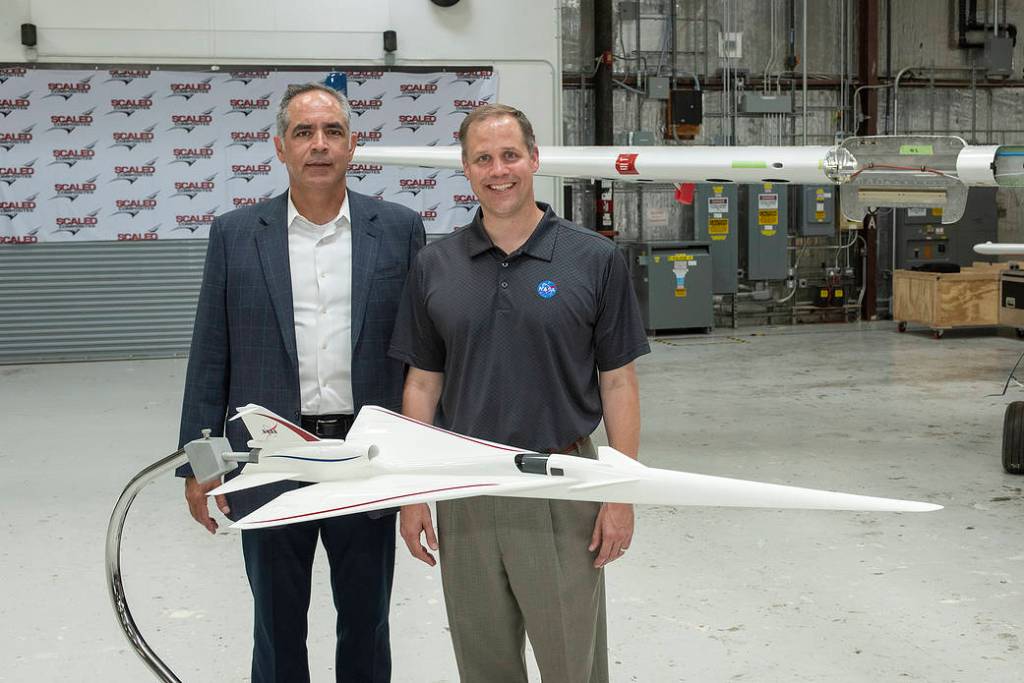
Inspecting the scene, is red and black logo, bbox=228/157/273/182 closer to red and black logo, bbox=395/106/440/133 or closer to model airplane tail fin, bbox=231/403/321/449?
red and black logo, bbox=395/106/440/133

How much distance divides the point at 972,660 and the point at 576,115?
33.4ft

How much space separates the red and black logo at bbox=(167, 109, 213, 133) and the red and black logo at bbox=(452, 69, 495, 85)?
269 cm

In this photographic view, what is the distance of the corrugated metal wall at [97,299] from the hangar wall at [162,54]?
0.04ft

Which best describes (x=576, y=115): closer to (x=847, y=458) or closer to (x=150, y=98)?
(x=150, y=98)

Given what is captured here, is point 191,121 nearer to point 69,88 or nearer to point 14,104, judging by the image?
point 69,88

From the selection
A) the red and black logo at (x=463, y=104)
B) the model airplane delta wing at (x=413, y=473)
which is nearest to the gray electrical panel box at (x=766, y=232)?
the red and black logo at (x=463, y=104)

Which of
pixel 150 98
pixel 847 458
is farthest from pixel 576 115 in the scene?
pixel 847 458

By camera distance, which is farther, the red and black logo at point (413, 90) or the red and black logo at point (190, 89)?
the red and black logo at point (413, 90)

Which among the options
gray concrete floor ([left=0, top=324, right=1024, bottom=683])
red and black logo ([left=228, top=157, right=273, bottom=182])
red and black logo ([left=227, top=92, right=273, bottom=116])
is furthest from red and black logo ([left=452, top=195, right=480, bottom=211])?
gray concrete floor ([left=0, top=324, right=1024, bottom=683])

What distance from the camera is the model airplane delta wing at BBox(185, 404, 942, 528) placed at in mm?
1765

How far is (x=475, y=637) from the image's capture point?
7.84ft

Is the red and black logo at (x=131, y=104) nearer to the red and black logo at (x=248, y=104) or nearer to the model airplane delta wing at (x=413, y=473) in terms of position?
the red and black logo at (x=248, y=104)

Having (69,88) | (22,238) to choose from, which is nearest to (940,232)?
(69,88)

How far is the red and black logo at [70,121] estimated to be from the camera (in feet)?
35.2
